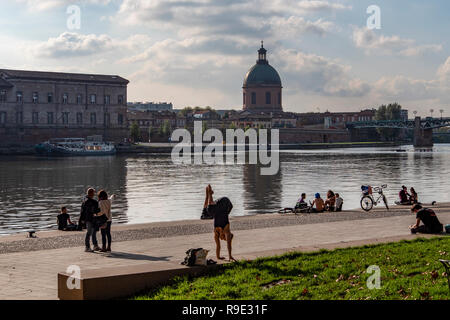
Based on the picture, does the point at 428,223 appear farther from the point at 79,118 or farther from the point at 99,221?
the point at 79,118

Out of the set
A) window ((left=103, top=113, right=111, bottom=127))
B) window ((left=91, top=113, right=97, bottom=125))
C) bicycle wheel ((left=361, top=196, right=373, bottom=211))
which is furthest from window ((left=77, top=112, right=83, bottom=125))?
bicycle wheel ((left=361, top=196, right=373, bottom=211))

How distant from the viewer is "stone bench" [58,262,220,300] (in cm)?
1217

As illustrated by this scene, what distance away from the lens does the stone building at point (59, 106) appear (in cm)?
12862

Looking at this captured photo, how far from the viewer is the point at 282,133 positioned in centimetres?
19125

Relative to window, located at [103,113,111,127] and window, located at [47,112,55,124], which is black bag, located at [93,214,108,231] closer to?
window, located at [47,112,55,124]

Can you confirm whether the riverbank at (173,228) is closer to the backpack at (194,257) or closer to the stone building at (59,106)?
the backpack at (194,257)

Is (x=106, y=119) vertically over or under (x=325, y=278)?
over

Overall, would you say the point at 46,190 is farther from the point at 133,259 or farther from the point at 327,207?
the point at 133,259

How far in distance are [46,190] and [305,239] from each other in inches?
1417

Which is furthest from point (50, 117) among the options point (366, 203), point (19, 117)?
point (366, 203)

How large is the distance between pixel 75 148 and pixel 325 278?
11680 cm

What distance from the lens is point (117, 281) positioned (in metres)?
12.5

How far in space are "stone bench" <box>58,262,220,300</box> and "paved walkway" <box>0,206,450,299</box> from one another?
19.5 inches

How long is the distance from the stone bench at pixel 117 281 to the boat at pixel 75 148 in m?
112
